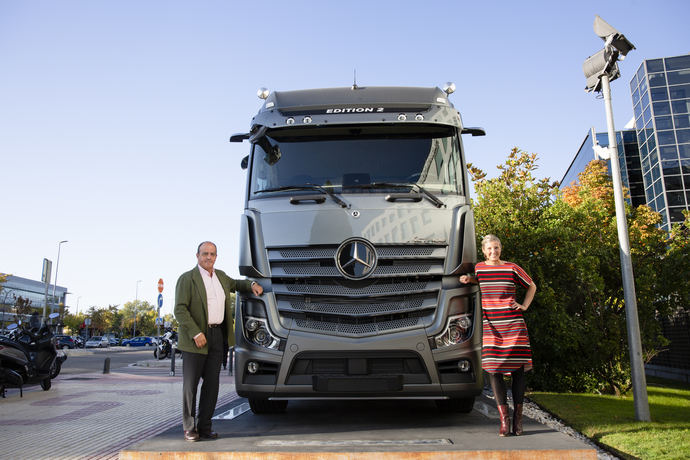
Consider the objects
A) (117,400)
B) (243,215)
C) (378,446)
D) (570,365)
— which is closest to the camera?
(378,446)

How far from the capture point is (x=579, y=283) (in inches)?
425

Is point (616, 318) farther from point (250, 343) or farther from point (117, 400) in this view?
point (117, 400)

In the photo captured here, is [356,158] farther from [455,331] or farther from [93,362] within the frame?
[93,362]

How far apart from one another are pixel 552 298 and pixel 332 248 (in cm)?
646

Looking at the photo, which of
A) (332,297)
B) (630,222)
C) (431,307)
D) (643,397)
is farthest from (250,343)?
(630,222)

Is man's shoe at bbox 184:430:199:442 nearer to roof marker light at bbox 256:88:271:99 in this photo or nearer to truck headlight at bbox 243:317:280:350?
truck headlight at bbox 243:317:280:350

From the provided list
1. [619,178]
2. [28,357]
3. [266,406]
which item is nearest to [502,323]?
[266,406]

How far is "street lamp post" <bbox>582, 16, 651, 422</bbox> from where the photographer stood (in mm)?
7285

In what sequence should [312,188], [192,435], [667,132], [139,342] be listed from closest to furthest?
[192,435] < [312,188] < [667,132] < [139,342]

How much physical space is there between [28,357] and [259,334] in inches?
329

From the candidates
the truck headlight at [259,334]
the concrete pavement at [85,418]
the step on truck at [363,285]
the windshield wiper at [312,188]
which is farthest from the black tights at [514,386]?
the concrete pavement at [85,418]

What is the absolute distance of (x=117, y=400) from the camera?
10148mm

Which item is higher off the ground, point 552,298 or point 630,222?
point 630,222

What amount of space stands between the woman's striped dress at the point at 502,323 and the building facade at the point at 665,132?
37.4 m
